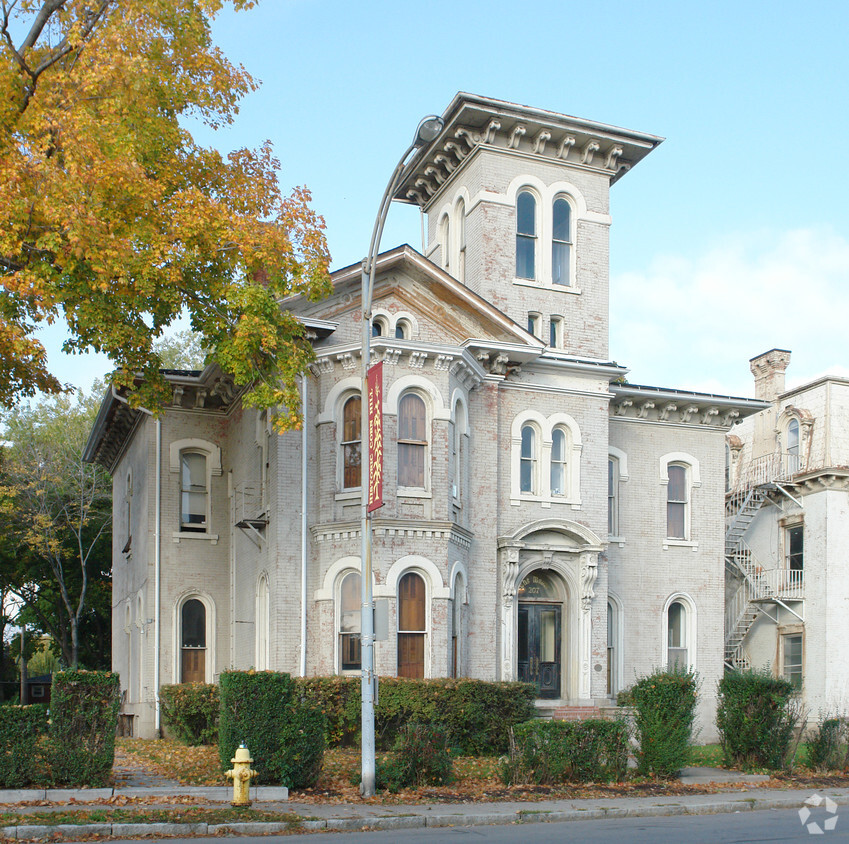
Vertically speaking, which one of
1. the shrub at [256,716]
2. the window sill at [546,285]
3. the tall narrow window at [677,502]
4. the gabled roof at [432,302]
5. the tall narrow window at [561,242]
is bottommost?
the shrub at [256,716]

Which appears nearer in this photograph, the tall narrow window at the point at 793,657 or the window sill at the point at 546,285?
the window sill at the point at 546,285

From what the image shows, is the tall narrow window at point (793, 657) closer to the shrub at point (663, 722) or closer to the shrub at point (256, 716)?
the shrub at point (663, 722)

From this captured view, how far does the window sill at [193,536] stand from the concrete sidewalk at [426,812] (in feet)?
39.8

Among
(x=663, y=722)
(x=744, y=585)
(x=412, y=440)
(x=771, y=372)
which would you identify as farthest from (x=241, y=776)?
(x=771, y=372)

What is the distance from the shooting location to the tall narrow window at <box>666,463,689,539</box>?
2830cm

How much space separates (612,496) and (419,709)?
964cm

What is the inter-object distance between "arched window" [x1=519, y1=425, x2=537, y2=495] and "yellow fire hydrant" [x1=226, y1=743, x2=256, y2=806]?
12450mm

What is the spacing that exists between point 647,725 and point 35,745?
9560mm

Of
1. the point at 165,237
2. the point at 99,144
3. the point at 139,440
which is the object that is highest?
the point at 99,144

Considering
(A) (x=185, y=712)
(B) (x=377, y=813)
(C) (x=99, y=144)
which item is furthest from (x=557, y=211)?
(B) (x=377, y=813)

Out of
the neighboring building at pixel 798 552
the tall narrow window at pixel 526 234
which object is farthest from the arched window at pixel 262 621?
the neighboring building at pixel 798 552

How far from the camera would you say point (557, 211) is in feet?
90.0

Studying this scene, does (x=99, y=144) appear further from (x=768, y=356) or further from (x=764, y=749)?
(x=768, y=356)

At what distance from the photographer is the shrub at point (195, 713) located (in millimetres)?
21734
